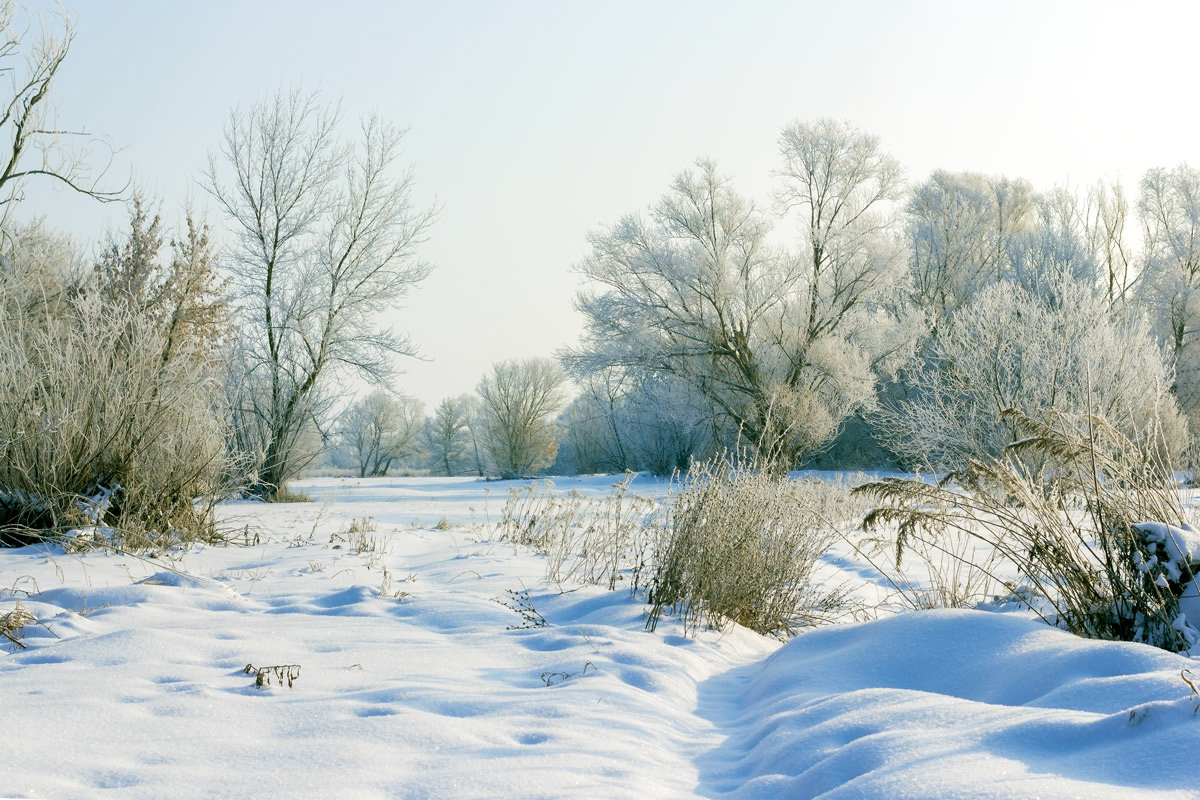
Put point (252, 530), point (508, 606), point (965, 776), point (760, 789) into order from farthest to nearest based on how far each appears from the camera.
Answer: point (252, 530) → point (508, 606) → point (760, 789) → point (965, 776)

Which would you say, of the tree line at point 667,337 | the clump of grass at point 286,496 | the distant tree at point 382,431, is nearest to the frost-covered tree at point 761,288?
the tree line at point 667,337

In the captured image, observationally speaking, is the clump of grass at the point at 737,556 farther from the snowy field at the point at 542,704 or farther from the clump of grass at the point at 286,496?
the clump of grass at the point at 286,496

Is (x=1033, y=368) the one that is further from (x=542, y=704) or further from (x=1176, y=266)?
(x=1176, y=266)

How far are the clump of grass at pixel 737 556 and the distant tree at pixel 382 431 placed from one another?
122 ft

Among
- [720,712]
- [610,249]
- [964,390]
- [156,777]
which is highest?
[610,249]

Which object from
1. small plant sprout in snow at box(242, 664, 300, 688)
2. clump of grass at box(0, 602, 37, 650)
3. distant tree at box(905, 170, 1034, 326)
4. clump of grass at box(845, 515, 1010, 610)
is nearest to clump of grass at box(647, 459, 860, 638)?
clump of grass at box(845, 515, 1010, 610)

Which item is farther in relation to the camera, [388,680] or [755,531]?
[755,531]

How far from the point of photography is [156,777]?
1823 mm

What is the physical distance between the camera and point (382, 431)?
45594mm

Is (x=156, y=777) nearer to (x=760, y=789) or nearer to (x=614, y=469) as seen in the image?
(x=760, y=789)

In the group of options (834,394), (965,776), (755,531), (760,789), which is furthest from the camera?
(834,394)

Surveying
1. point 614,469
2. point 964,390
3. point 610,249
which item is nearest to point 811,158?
point 610,249

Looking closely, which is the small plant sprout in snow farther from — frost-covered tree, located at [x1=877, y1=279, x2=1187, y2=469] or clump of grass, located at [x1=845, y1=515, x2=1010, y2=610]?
frost-covered tree, located at [x1=877, y1=279, x2=1187, y2=469]

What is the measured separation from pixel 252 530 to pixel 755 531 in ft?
16.3
